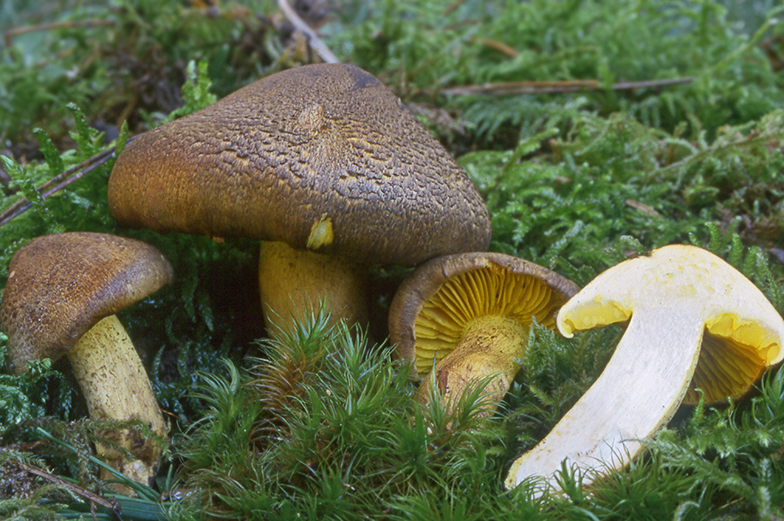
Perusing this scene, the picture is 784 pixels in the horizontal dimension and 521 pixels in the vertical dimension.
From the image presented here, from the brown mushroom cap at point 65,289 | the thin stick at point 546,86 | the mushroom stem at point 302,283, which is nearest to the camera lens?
the brown mushroom cap at point 65,289

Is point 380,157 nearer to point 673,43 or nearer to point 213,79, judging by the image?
point 213,79

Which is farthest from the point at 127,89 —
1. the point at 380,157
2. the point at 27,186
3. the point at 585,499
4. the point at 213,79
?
the point at 585,499

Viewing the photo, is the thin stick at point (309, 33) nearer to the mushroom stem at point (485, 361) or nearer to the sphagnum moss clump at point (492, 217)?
the sphagnum moss clump at point (492, 217)

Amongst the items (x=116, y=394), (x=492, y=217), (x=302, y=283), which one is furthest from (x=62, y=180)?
(x=492, y=217)

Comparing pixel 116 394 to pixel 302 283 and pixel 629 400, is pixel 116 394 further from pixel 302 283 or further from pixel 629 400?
pixel 629 400

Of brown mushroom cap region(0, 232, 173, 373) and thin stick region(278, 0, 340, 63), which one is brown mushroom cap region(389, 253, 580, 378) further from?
thin stick region(278, 0, 340, 63)

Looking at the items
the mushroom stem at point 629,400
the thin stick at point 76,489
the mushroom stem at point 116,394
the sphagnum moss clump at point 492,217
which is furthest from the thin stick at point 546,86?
the thin stick at point 76,489

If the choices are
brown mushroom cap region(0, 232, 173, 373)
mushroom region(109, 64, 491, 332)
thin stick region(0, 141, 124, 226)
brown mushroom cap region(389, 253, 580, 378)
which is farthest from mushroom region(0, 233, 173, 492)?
brown mushroom cap region(389, 253, 580, 378)
